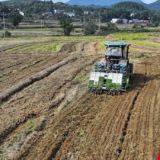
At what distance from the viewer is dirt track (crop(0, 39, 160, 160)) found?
24.1 feet

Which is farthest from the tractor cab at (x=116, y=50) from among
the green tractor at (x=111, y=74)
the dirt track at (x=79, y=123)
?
the dirt track at (x=79, y=123)

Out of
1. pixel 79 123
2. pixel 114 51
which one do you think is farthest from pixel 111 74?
pixel 79 123

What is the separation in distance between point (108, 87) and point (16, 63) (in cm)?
1254

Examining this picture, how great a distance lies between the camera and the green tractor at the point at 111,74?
12148 millimetres

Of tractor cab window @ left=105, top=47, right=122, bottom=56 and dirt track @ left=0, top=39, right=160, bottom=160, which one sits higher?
tractor cab window @ left=105, top=47, right=122, bottom=56

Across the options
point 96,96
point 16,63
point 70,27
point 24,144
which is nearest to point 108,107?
point 96,96

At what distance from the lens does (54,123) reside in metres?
9.19

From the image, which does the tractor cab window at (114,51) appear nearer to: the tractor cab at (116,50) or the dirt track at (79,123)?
the tractor cab at (116,50)

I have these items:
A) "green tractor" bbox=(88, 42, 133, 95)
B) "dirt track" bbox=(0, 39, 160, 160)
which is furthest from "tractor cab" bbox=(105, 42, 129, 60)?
"dirt track" bbox=(0, 39, 160, 160)

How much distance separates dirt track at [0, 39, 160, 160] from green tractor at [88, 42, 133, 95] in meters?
0.51

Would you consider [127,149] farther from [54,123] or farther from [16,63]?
[16,63]

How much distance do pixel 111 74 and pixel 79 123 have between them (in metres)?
4.29

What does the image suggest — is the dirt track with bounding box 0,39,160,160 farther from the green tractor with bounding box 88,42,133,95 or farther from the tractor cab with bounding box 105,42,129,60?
the tractor cab with bounding box 105,42,129,60

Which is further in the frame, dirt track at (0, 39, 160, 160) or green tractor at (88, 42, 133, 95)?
green tractor at (88, 42, 133, 95)
